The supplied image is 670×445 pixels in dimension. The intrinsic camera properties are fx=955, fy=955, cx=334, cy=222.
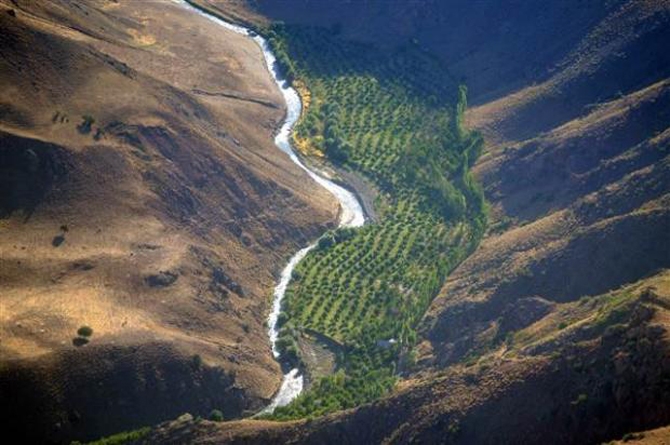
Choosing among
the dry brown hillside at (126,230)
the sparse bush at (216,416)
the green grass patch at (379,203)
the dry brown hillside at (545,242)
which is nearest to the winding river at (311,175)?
the dry brown hillside at (126,230)

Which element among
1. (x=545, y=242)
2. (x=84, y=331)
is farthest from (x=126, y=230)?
(x=545, y=242)

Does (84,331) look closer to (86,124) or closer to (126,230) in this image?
(126,230)

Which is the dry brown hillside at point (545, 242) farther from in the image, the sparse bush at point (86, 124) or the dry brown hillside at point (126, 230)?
the sparse bush at point (86, 124)

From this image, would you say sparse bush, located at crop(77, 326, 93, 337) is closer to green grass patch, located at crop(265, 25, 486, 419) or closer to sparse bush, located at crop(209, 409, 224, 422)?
sparse bush, located at crop(209, 409, 224, 422)

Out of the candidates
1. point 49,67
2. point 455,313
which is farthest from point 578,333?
point 49,67

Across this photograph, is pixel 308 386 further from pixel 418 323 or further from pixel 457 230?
pixel 457 230
